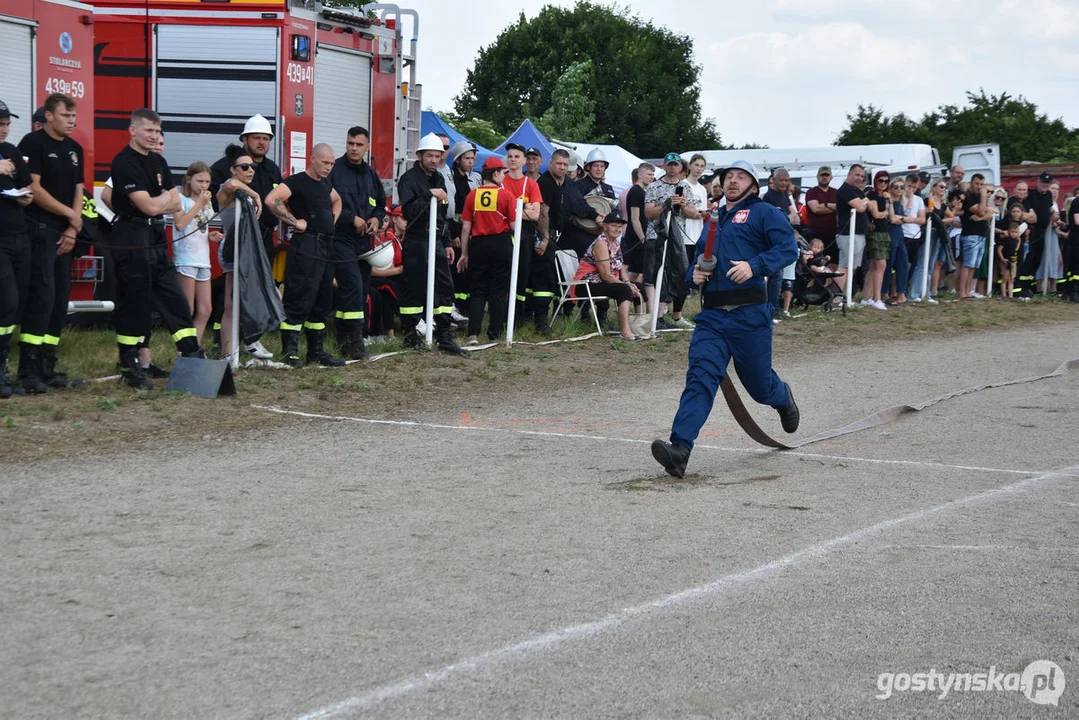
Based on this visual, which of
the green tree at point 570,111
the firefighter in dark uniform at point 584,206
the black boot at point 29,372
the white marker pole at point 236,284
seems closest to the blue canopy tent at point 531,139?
the firefighter in dark uniform at point 584,206

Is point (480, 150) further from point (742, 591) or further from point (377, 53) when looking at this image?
point (742, 591)

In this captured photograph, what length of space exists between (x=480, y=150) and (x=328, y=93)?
25.0 feet

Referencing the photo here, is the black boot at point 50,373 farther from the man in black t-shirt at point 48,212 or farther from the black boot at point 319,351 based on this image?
the black boot at point 319,351

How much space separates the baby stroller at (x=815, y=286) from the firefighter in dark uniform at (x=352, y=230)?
838 cm

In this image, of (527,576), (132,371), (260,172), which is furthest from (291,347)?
(527,576)

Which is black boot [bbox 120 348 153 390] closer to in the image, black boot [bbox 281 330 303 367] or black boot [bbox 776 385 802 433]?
black boot [bbox 281 330 303 367]

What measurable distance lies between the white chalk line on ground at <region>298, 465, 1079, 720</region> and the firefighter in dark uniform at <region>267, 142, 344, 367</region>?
6556 mm

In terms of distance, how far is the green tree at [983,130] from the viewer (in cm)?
6044

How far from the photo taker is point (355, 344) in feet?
41.1

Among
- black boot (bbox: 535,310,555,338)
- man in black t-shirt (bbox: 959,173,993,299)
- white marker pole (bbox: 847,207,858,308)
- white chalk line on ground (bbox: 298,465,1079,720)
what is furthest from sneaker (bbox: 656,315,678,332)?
white chalk line on ground (bbox: 298,465,1079,720)

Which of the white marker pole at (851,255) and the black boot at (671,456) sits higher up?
the white marker pole at (851,255)

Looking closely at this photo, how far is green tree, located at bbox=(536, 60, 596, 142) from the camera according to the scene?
195ft

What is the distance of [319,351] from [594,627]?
7640 mm

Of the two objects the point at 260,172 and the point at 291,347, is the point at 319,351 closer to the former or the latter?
the point at 291,347
